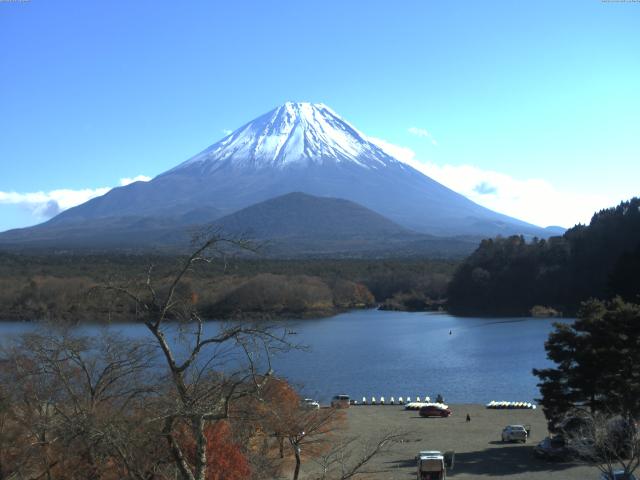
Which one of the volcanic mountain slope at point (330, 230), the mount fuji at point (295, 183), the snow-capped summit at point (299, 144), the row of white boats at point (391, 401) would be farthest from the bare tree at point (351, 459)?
the snow-capped summit at point (299, 144)

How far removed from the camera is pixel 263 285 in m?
41.5

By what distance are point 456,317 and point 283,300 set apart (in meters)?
9.34

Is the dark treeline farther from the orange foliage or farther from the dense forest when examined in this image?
the orange foliage

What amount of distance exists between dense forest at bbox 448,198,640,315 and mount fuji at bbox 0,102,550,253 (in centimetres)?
6122

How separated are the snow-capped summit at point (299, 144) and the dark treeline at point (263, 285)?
2891 inches

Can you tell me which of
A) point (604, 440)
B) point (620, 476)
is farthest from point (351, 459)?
point (620, 476)

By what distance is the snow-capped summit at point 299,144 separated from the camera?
13288 cm

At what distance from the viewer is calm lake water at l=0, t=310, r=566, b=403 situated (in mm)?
19531

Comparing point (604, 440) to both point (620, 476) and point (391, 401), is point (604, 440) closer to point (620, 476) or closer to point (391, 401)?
point (620, 476)

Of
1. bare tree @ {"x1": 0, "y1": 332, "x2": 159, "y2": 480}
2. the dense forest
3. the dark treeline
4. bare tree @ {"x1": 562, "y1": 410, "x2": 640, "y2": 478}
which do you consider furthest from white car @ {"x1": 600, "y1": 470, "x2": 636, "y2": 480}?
the dense forest

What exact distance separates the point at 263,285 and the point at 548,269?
15.6 metres

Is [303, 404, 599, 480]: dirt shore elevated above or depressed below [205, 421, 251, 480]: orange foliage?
below

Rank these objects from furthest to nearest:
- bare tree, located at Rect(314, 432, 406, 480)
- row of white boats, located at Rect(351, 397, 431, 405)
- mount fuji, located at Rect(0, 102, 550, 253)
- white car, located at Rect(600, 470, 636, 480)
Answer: mount fuji, located at Rect(0, 102, 550, 253)
row of white boats, located at Rect(351, 397, 431, 405)
white car, located at Rect(600, 470, 636, 480)
bare tree, located at Rect(314, 432, 406, 480)

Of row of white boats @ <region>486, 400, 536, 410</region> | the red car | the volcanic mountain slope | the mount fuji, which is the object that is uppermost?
the mount fuji
